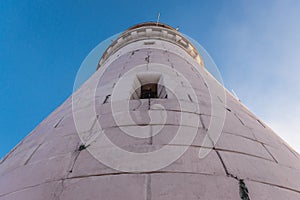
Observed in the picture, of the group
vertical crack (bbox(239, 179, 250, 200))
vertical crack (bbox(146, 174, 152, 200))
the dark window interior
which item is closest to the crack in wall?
vertical crack (bbox(239, 179, 250, 200))

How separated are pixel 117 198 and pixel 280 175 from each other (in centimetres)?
144

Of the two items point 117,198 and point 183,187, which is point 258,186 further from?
point 117,198

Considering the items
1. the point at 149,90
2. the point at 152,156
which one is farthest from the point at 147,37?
the point at 152,156

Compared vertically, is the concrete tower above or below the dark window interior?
below

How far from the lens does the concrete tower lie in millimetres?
1681

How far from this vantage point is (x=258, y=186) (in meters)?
1.78

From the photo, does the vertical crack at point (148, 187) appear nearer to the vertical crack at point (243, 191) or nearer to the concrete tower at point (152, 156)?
the concrete tower at point (152, 156)

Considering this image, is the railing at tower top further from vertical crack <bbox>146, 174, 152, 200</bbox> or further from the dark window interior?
vertical crack <bbox>146, 174, 152, 200</bbox>

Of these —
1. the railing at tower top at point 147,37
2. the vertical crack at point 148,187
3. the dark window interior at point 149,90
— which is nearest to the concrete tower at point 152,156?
the vertical crack at point 148,187

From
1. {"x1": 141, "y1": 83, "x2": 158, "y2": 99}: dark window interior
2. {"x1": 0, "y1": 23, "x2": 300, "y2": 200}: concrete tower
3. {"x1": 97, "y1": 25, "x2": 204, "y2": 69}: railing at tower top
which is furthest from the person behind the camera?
{"x1": 97, "y1": 25, "x2": 204, "y2": 69}: railing at tower top

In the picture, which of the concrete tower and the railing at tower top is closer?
the concrete tower

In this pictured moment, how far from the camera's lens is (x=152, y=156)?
1.97 m

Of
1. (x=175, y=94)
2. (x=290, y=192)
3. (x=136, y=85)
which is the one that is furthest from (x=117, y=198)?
(x=136, y=85)

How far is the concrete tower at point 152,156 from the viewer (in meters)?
1.68
